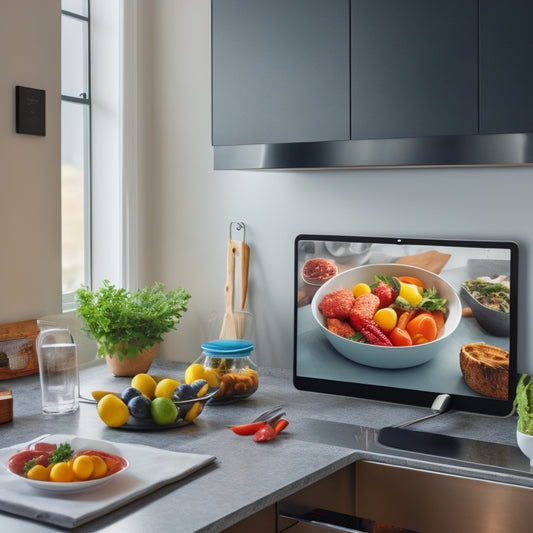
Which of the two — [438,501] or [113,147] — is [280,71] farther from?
[438,501]

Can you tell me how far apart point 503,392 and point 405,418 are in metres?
0.28

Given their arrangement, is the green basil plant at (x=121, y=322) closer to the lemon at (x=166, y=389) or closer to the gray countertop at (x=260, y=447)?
the gray countertop at (x=260, y=447)

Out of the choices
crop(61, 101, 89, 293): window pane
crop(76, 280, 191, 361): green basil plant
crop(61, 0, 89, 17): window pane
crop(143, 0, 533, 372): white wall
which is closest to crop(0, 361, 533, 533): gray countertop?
crop(76, 280, 191, 361): green basil plant

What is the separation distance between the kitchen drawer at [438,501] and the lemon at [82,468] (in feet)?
2.18

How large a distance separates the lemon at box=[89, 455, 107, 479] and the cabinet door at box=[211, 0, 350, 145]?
1049 mm

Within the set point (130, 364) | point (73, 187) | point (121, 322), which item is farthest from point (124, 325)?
point (73, 187)

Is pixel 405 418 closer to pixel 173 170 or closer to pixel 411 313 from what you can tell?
pixel 411 313

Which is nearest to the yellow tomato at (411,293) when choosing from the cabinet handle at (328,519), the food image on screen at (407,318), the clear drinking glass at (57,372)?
the food image on screen at (407,318)

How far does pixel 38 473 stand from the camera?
156 centimetres

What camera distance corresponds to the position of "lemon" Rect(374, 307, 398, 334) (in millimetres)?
2361

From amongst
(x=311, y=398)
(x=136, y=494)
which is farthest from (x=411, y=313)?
(x=136, y=494)

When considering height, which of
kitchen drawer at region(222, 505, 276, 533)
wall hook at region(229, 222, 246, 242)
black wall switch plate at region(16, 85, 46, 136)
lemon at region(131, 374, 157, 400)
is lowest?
kitchen drawer at region(222, 505, 276, 533)

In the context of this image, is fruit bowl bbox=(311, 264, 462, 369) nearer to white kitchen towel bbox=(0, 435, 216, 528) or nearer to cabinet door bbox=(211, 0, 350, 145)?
cabinet door bbox=(211, 0, 350, 145)

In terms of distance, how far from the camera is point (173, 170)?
9.68 feet
